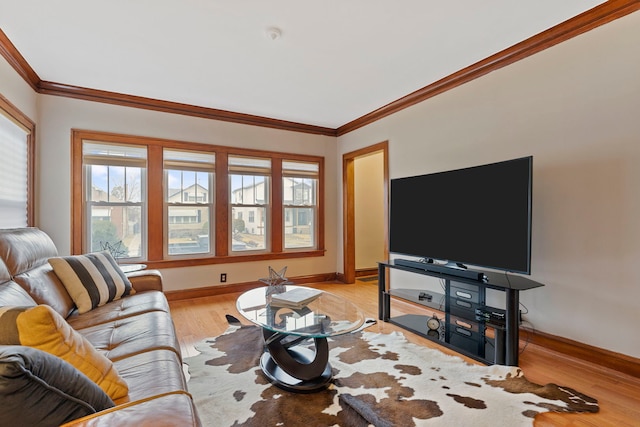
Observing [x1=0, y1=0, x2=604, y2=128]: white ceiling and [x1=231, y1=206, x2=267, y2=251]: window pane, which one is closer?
[x1=0, y1=0, x2=604, y2=128]: white ceiling

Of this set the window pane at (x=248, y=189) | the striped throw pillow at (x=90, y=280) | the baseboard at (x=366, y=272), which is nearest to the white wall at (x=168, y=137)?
the window pane at (x=248, y=189)

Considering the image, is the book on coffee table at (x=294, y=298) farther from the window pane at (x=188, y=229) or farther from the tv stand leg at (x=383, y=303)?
the window pane at (x=188, y=229)

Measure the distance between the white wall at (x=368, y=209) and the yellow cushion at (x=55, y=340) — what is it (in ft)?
15.9

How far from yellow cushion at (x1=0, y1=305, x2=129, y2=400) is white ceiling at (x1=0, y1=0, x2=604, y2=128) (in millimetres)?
2057

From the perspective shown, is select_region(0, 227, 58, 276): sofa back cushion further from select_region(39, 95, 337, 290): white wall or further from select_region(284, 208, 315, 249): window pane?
select_region(284, 208, 315, 249): window pane

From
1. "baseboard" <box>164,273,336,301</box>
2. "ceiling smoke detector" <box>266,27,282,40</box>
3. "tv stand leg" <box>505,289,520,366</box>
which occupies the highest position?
"ceiling smoke detector" <box>266,27,282,40</box>

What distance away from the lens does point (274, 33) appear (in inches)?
96.0

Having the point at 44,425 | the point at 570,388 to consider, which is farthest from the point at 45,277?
the point at 570,388

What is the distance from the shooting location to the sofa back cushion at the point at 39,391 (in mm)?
687

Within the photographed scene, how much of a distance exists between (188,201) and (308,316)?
2.83m

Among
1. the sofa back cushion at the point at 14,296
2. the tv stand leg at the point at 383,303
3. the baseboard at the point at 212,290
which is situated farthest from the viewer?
the baseboard at the point at 212,290

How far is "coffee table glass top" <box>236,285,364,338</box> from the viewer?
6.17ft

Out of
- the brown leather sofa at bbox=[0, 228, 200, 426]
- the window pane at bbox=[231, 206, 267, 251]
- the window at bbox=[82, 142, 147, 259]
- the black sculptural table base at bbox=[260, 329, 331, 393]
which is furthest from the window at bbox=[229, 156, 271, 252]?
Result: the black sculptural table base at bbox=[260, 329, 331, 393]

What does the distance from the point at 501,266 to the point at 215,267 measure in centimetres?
342
